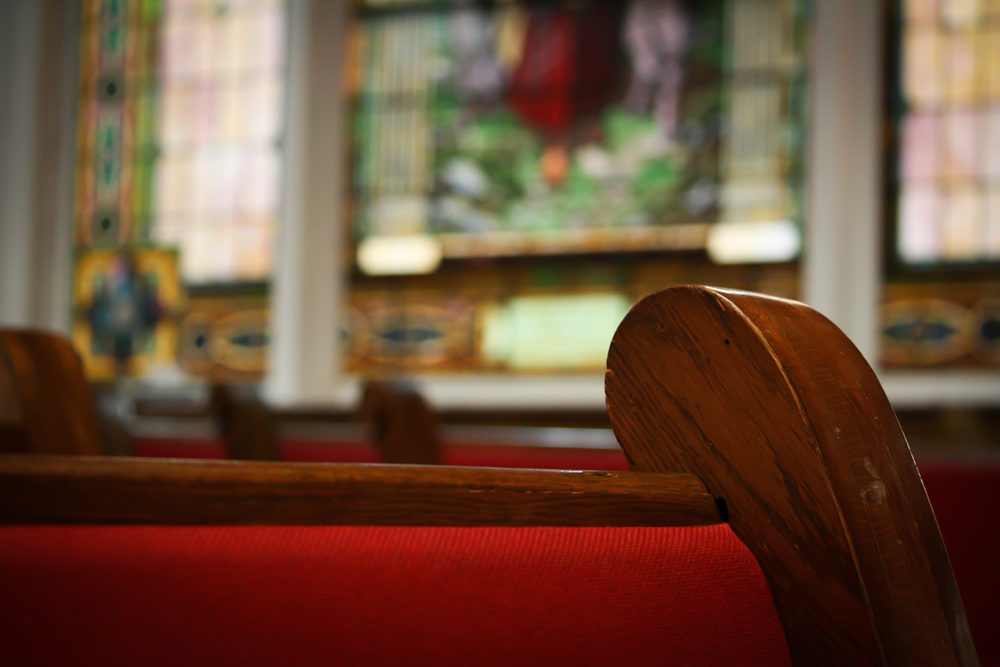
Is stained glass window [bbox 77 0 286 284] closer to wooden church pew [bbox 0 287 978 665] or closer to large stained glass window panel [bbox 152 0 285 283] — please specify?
large stained glass window panel [bbox 152 0 285 283]

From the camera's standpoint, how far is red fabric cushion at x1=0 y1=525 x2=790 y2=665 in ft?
1.73

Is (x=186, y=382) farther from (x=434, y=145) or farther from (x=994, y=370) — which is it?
(x=994, y=370)

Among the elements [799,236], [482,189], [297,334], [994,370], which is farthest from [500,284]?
[994,370]

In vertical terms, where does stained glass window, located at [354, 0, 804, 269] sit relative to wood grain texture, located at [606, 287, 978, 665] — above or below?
above

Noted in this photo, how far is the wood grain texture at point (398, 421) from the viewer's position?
1.99 metres

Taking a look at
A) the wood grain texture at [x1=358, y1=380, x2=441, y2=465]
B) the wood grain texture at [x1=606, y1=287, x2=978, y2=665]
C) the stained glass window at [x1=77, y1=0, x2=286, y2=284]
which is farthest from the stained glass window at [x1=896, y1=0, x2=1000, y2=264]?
the wood grain texture at [x1=606, y1=287, x2=978, y2=665]

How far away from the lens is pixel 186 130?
4.50m

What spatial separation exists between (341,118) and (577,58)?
944mm

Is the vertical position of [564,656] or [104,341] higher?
[564,656]

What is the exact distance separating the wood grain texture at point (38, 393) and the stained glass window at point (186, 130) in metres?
3.57

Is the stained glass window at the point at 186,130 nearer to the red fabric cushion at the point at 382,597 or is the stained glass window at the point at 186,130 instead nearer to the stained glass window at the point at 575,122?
the stained glass window at the point at 575,122

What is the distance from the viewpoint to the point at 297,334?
4.10 meters

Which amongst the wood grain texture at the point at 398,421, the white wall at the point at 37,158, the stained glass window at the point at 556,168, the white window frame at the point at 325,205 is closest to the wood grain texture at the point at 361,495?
the wood grain texture at the point at 398,421

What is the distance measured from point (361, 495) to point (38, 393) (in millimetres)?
292
